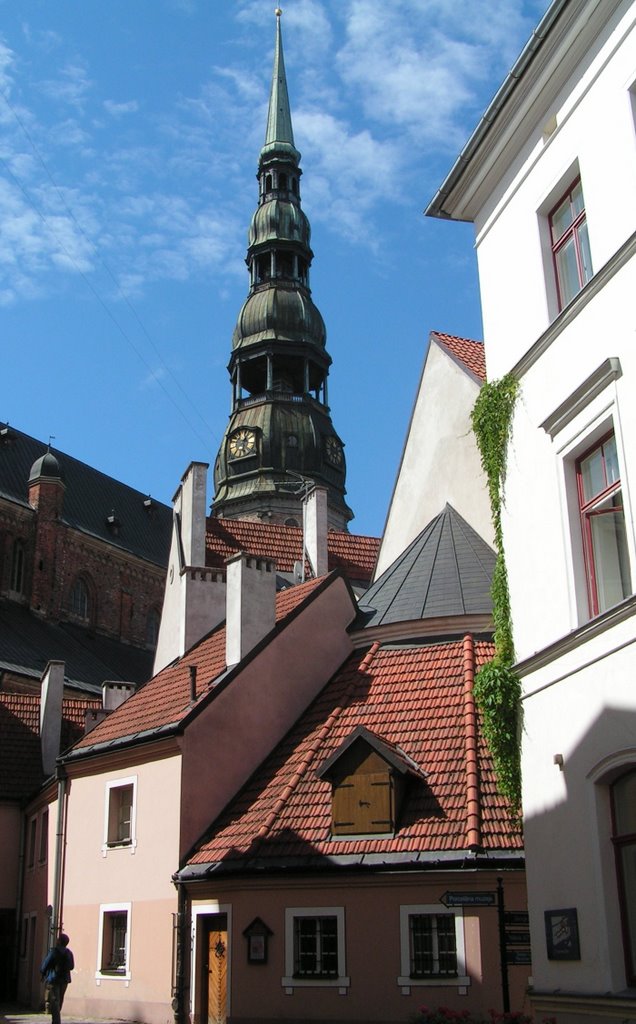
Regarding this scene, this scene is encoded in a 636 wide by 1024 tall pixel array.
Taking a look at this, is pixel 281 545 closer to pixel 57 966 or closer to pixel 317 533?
pixel 317 533

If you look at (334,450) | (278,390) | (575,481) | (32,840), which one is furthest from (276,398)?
(575,481)

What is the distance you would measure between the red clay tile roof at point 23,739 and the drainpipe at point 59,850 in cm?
352

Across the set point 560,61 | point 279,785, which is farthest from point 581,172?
point 279,785

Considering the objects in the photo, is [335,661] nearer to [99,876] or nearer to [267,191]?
[99,876]

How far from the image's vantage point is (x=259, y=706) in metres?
20.3

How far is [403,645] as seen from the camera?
20.5m

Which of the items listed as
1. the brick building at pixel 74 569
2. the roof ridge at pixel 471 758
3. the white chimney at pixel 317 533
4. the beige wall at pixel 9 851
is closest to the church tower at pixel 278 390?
the brick building at pixel 74 569

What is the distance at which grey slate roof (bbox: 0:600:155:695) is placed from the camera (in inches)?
1742

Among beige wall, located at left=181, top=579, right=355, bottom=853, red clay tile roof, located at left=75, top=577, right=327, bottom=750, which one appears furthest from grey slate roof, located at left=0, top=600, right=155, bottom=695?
beige wall, located at left=181, top=579, right=355, bottom=853

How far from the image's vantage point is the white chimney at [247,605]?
822 inches

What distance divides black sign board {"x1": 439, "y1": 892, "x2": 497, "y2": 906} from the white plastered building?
2594 millimetres

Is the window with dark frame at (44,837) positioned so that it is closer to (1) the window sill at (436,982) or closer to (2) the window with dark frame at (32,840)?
(2) the window with dark frame at (32,840)

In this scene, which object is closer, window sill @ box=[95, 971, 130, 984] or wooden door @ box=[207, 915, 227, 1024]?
wooden door @ box=[207, 915, 227, 1024]

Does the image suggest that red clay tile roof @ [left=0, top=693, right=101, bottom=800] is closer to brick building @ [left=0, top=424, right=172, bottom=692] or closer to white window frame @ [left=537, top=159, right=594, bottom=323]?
brick building @ [left=0, top=424, right=172, bottom=692]
